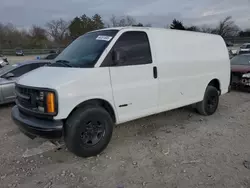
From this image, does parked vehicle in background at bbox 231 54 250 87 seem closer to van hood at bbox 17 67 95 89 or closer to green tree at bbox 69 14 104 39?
van hood at bbox 17 67 95 89

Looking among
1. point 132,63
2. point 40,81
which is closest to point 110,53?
point 132,63

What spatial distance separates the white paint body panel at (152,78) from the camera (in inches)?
132

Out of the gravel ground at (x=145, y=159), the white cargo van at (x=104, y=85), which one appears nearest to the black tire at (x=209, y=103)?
the gravel ground at (x=145, y=159)

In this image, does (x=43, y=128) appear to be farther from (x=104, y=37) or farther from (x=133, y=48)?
(x=133, y=48)

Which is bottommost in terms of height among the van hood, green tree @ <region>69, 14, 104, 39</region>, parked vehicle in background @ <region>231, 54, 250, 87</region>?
parked vehicle in background @ <region>231, 54, 250, 87</region>

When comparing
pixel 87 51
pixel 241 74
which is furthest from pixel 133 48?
pixel 241 74

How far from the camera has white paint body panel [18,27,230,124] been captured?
336 centimetres

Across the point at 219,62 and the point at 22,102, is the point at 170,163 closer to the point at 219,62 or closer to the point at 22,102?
the point at 22,102

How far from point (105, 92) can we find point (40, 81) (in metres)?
1.00

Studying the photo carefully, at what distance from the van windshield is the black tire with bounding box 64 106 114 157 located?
30.1 inches

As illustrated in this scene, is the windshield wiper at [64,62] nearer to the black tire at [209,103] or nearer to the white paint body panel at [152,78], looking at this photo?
the white paint body panel at [152,78]

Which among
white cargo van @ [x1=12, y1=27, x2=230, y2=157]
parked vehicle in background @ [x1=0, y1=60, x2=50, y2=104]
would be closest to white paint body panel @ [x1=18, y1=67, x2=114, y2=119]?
white cargo van @ [x1=12, y1=27, x2=230, y2=157]

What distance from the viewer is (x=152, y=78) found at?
13.9 ft

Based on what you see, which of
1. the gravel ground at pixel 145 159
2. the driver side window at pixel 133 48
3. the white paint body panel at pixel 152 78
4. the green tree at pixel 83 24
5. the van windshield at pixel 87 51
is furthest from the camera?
the green tree at pixel 83 24
